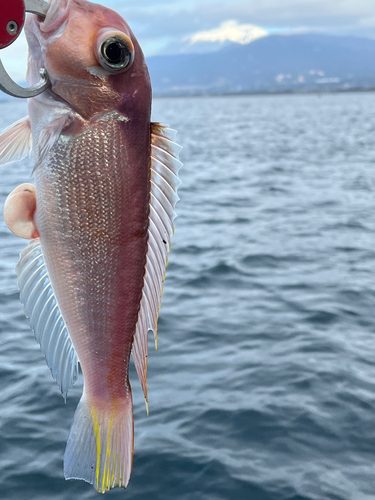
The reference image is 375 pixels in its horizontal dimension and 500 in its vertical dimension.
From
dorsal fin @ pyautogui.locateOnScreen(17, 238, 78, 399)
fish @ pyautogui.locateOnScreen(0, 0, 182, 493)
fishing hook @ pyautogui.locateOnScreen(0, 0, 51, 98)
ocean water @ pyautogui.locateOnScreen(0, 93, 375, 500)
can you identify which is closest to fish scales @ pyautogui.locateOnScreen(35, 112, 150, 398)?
fish @ pyautogui.locateOnScreen(0, 0, 182, 493)

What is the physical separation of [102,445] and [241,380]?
3730mm

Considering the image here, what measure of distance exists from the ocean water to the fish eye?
3376 millimetres

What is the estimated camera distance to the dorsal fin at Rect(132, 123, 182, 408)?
2.07 m

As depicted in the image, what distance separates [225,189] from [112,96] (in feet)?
50.9

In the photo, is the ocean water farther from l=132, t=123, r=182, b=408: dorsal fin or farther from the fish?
l=132, t=123, r=182, b=408: dorsal fin

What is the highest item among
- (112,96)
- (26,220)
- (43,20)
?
(43,20)

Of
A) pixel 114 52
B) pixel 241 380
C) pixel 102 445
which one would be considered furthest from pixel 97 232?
pixel 241 380

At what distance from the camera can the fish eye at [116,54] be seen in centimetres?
185

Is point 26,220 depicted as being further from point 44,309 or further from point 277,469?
point 277,469

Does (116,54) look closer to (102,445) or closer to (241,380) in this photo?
(102,445)

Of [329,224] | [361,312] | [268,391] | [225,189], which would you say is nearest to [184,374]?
[268,391]

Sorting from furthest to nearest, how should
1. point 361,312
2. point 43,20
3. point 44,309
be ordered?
point 361,312 < point 44,309 < point 43,20

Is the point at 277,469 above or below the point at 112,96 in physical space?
below

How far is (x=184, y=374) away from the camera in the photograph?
6008 mm
